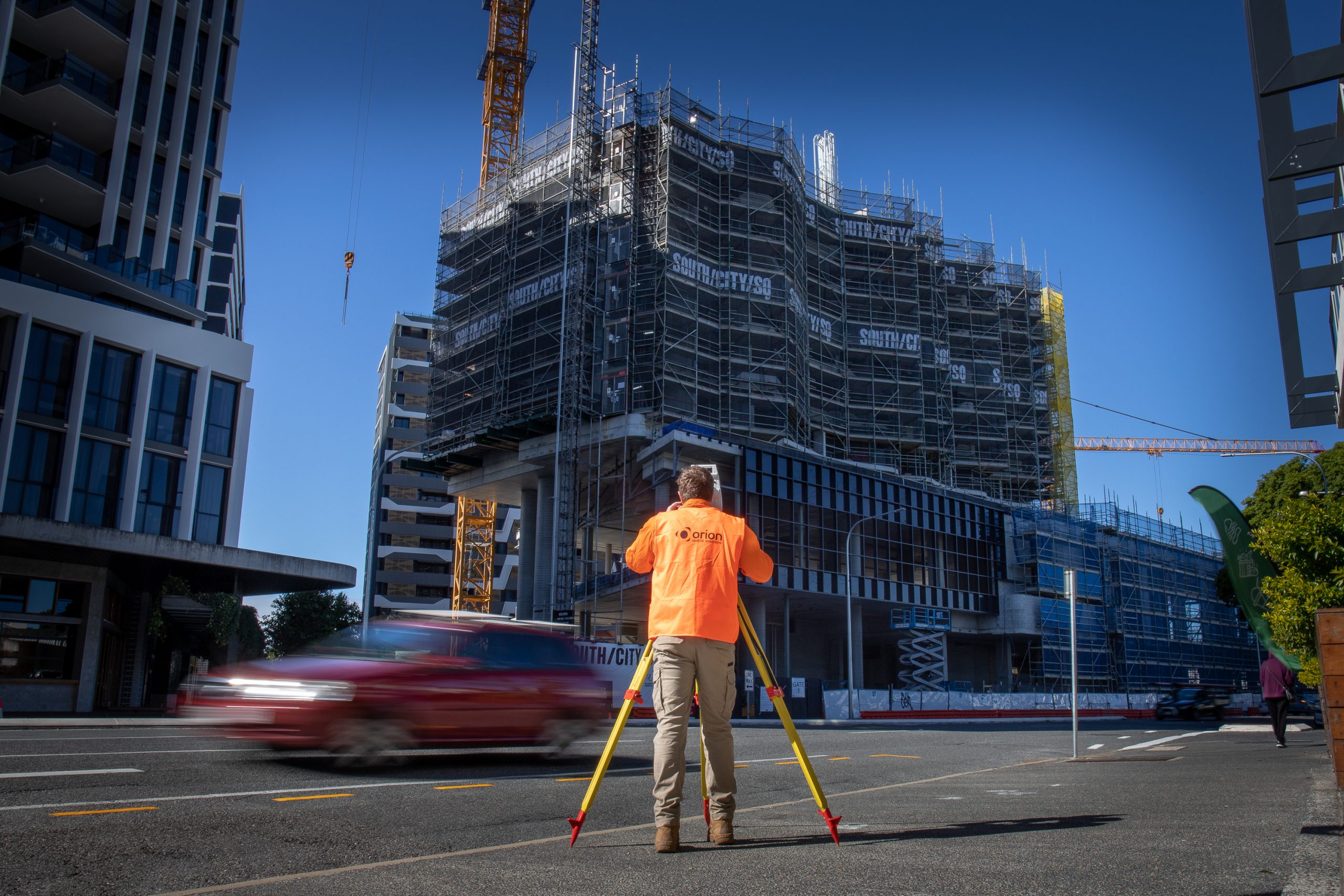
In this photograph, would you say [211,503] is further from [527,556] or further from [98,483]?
[527,556]

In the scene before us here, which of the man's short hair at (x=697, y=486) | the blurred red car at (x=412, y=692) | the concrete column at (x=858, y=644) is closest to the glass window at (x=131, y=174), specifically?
the blurred red car at (x=412, y=692)

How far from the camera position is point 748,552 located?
4.94 meters

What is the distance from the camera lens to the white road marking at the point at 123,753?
8.33m

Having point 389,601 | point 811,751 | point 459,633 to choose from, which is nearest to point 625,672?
point 811,751

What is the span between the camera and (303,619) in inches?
3300

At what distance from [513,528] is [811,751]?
80.3m

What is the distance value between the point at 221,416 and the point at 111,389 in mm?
3826

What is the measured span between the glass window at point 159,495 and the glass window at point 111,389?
5.08 feet

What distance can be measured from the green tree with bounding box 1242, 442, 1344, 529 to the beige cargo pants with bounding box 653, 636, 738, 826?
39.9 metres

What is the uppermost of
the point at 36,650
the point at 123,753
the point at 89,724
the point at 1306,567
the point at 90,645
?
the point at 1306,567

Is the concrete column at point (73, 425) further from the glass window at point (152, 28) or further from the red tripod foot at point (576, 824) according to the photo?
the red tripod foot at point (576, 824)

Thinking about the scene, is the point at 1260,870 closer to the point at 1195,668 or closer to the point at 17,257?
the point at 17,257

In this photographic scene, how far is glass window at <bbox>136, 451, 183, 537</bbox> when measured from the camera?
30641mm

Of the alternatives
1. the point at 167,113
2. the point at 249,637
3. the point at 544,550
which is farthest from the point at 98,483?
the point at 249,637
